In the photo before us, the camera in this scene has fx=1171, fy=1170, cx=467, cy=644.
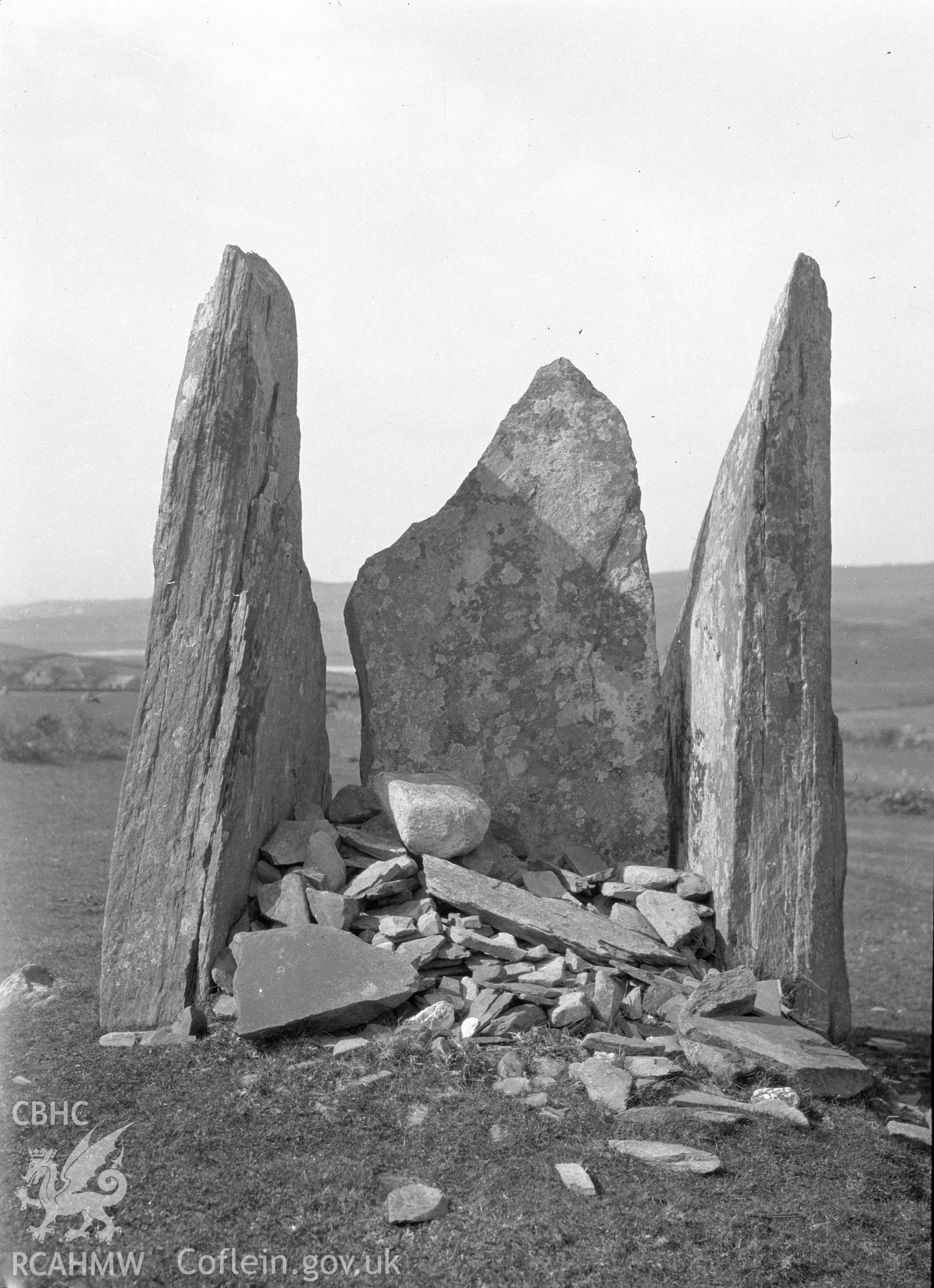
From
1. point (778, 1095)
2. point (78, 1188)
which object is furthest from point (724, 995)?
point (78, 1188)

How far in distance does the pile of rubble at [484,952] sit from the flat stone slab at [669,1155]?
1.00ft

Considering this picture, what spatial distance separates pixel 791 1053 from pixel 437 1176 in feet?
6.69

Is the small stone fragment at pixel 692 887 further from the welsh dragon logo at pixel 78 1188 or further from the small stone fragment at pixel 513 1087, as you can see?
the welsh dragon logo at pixel 78 1188

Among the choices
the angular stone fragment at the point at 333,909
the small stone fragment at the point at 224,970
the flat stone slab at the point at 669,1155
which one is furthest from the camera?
the angular stone fragment at the point at 333,909

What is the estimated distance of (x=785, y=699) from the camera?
6.75 metres

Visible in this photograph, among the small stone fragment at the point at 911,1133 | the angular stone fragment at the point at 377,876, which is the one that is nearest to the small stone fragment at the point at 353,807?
the angular stone fragment at the point at 377,876

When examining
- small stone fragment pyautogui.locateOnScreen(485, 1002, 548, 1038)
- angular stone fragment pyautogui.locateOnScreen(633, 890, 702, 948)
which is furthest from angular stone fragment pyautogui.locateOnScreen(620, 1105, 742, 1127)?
angular stone fragment pyautogui.locateOnScreen(633, 890, 702, 948)

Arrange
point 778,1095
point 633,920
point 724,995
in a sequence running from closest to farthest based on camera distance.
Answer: point 778,1095 < point 724,995 < point 633,920

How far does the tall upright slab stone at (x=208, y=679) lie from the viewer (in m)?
6.44

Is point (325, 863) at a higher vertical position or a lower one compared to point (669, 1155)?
higher

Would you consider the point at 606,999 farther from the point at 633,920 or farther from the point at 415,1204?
the point at 415,1204

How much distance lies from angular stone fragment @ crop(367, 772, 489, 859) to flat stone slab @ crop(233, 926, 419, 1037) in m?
0.89

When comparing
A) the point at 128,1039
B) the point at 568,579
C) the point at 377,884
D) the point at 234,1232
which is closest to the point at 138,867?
the point at 128,1039

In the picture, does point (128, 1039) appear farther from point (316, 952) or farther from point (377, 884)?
point (377, 884)
